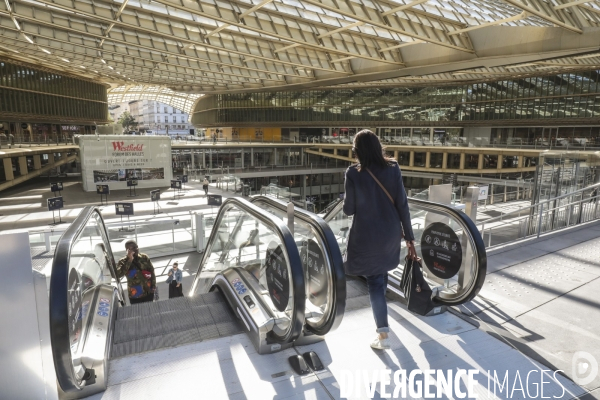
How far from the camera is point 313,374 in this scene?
10.1 feet

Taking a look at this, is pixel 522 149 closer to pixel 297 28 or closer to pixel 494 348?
pixel 297 28

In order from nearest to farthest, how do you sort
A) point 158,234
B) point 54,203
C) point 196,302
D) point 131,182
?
1. point 196,302
2. point 158,234
3. point 54,203
4. point 131,182

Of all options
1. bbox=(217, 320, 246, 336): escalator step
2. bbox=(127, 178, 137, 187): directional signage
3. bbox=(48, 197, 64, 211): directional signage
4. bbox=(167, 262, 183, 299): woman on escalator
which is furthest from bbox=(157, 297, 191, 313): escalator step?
bbox=(127, 178, 137, 187): directional signage

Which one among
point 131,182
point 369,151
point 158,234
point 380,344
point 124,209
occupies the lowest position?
point 158,234

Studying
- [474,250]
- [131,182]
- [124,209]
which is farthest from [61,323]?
[131,182]

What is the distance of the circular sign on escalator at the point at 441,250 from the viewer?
4184 millimetres

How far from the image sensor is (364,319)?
3939 millimetres

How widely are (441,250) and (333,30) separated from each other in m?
20.2

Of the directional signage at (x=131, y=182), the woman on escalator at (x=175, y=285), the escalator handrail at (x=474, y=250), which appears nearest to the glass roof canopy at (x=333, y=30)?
the directional signage at (x=131, y=182)

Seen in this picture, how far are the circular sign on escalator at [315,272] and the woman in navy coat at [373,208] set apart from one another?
36cm

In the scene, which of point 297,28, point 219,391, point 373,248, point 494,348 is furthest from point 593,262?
point 297,28

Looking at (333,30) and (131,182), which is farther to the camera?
(131,182)

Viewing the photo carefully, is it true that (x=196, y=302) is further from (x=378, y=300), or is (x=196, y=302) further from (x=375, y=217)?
(x=375, y=217)

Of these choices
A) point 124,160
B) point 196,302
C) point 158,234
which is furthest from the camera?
point 124,160
